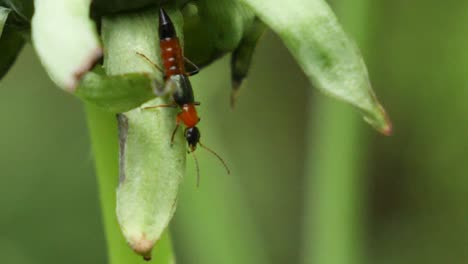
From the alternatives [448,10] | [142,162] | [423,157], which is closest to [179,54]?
[142,162]

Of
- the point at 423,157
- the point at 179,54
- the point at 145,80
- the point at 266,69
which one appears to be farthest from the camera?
the point at 266,69

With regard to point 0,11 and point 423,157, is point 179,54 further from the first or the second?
point 423,157

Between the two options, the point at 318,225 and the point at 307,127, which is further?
the point at 307,127

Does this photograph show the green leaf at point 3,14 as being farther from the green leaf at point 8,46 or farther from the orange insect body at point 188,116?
the orange insect body at point 188,116

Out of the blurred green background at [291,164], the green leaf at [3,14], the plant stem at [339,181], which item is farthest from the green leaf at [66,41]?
the plant stem at [339,181]

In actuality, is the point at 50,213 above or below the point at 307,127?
below

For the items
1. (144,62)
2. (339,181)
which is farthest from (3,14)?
(339,181)
